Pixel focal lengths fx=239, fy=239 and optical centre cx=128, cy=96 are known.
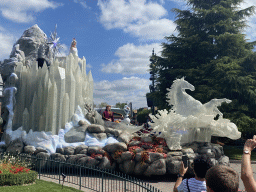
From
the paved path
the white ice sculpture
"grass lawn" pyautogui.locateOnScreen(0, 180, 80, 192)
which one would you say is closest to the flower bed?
"grass lawn" pyautogui.locateOnScreen(0, 180, 80, 192)

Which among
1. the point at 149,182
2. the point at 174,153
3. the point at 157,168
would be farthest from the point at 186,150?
the point at 149,182

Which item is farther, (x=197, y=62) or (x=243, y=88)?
(x=197, y=62)

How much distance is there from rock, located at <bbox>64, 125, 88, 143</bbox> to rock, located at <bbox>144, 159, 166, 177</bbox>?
12.8 feet

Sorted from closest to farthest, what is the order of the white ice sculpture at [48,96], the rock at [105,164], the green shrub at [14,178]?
the green shrub at [14,178]
the rock at [105,164]
the white ice sculpture at [48,96]

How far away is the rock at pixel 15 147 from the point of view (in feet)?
37.4

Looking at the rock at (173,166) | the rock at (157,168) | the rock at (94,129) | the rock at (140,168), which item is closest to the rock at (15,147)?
the rock at (94,129)

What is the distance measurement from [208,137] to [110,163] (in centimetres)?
474

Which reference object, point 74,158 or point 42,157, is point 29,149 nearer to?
point 42,157

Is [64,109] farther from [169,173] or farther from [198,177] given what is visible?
[198,177]

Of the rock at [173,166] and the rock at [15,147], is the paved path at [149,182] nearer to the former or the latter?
the rock at [173,166]

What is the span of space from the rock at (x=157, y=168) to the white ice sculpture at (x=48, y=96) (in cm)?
554

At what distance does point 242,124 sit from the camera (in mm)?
15969

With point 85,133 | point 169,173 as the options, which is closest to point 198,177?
point 169,173

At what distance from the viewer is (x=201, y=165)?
2.99m
